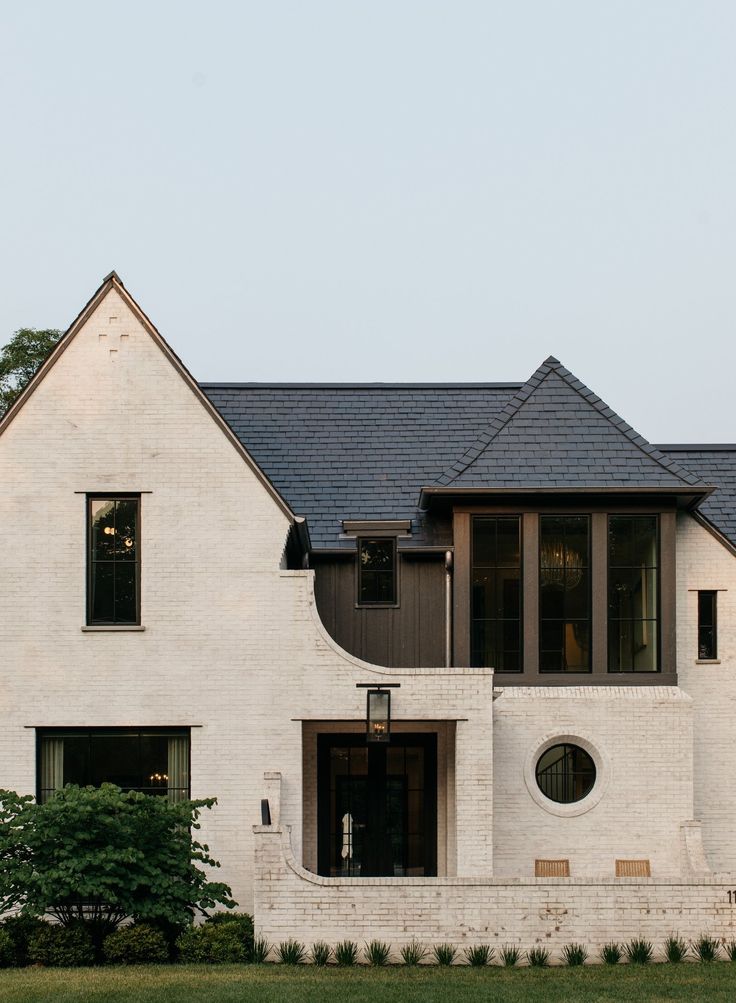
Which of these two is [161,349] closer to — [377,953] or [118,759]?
[118,759]

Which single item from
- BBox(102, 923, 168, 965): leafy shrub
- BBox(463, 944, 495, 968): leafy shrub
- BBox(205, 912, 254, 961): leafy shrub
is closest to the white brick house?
BBox(463, 944, 495, 968): leafy shrub

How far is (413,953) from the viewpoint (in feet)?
60.4

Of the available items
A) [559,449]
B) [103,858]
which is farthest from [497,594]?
[103,858]

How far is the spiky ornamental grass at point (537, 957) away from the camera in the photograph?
60.2 feet

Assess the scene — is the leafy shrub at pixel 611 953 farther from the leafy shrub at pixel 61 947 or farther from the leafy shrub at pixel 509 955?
the leafy shrub at pixel 61 947

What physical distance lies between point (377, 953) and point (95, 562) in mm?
7034

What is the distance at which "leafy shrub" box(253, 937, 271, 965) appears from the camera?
18562 millimetres

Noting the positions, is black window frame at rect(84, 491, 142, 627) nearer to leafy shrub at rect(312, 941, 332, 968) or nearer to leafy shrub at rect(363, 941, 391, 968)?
leafy shrub at rect(312, 941, 332, 968)

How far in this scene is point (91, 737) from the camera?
21234 millimetres

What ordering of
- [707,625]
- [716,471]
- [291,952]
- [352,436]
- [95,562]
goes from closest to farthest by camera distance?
1. [291,952]
2. [95,562]
3. [707,625]
4. [352,436]
5. [716,471]

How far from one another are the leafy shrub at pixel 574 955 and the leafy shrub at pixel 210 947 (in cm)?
403

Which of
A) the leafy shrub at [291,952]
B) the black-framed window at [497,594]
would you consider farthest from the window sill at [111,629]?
the black-framed window at [497,594]

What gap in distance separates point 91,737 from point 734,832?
1032 centimetres

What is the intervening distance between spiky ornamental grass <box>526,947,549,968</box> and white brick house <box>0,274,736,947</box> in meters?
0.37
